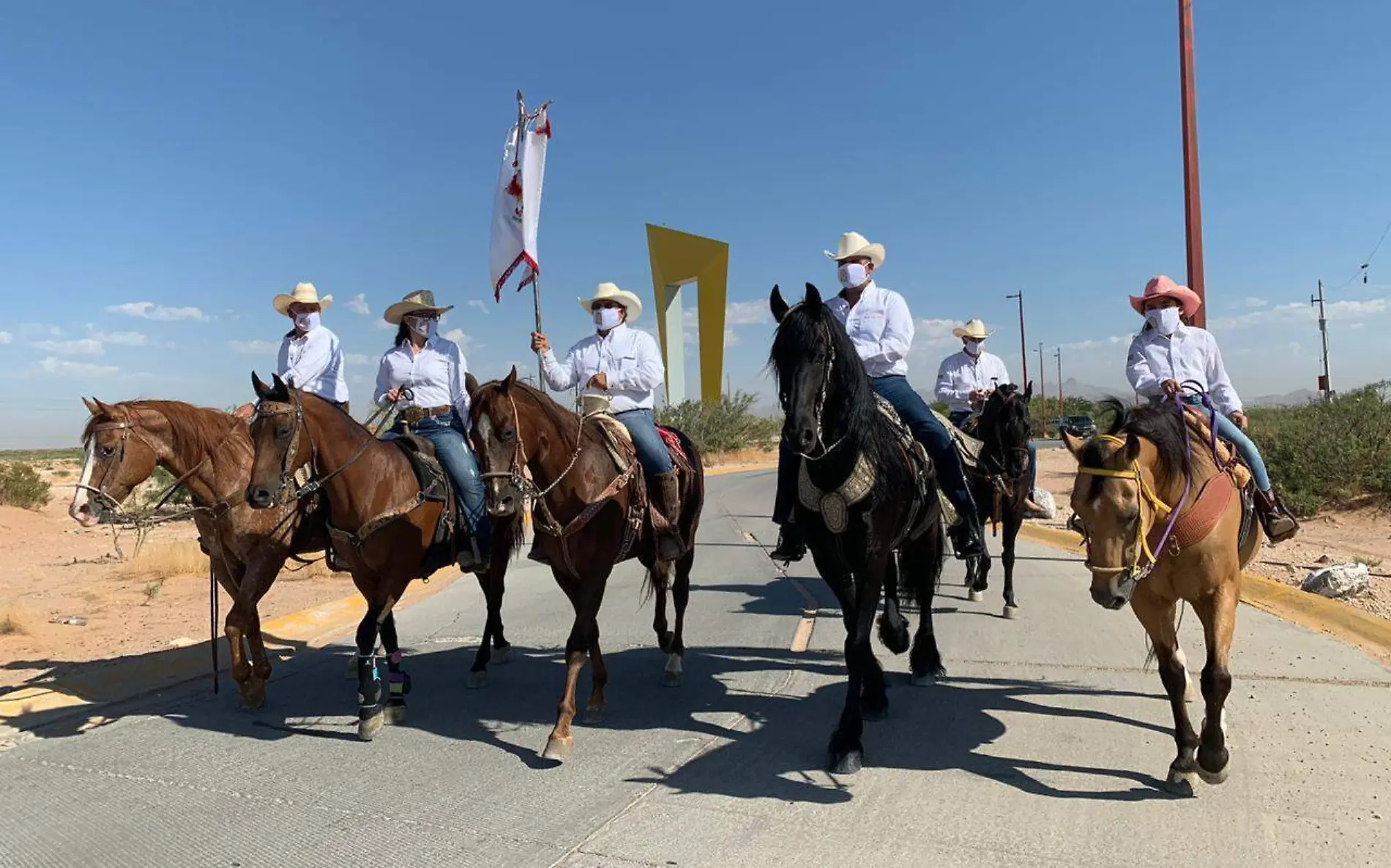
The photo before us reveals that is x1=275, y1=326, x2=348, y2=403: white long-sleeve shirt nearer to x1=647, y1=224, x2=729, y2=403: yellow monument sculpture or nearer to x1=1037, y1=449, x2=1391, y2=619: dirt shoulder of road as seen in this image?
x1=1037, y1=449, x2=1391, y2=619: dirt shoulder of road

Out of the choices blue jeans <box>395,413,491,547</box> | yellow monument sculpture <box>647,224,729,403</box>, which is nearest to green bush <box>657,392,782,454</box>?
yellow monument sculpture <box>647,224,729,403</box>

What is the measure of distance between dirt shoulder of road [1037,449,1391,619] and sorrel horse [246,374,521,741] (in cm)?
606

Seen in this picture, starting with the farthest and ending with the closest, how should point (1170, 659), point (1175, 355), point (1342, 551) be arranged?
1. point (1342, 551)
2. point (1175, 355)
3. point (1170, 659)

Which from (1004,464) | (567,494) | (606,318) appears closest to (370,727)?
(567,494)

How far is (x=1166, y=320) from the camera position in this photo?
501 centimetres

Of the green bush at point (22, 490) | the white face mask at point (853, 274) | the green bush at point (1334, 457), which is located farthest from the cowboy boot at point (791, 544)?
the green bush at point (22, 490)

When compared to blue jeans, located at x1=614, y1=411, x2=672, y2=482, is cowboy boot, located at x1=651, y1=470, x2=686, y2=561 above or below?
below

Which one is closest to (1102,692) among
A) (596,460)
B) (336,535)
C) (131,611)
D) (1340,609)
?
(1340,609)

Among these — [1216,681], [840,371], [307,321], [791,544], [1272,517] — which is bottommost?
[1216,681]

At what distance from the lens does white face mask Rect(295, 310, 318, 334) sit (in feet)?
21.6

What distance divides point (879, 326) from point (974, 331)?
214 inches

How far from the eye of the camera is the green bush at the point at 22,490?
1944 cm

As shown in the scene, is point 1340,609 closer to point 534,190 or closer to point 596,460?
point 596,460

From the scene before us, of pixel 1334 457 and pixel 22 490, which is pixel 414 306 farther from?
pixel 22 490
